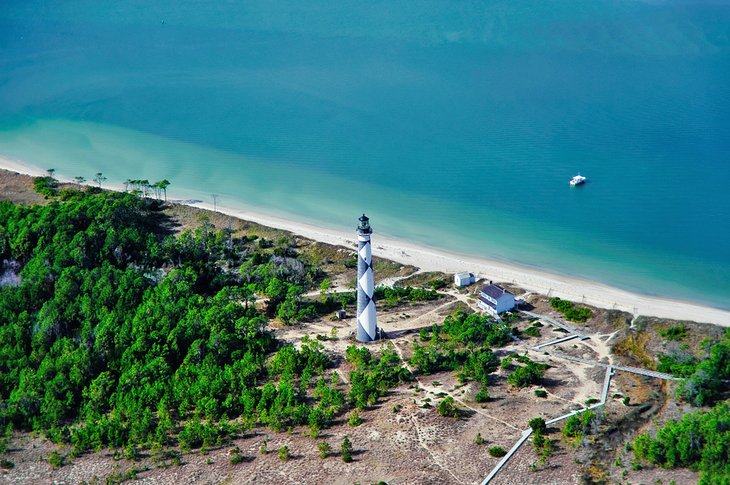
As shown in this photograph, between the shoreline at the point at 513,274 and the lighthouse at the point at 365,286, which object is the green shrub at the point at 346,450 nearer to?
the lighthouse at the point at 365,286

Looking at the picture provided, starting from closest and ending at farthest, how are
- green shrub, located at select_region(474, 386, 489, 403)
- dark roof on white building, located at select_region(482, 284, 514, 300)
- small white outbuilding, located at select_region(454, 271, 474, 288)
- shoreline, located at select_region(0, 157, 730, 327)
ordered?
green shrub, located at select_region(474, 386, 489, 403) < dark roof on white building, located at select_region(482, 284, 514, 300) < shoreline, located at select_region(0, 157, 730, 327) < small white outbuilding, located at select_region(454, 271, 474, 288)

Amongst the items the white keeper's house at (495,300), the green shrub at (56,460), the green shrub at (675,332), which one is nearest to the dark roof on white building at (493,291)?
the white keeper's house at (495,300)

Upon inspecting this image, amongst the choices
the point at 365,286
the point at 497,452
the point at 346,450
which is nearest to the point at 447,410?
the point at 497,452

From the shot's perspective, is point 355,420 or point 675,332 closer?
point 355,420

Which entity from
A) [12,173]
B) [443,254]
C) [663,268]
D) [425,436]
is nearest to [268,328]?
[425,436]

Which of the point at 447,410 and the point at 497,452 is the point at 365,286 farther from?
the point at 497,452

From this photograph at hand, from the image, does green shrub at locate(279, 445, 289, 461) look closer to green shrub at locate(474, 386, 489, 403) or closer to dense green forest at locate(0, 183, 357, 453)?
dense green forest at locate(0, 183, 357, 453)

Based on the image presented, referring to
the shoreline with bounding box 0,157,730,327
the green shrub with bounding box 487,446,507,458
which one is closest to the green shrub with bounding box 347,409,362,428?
the green shrub with bounding box 487,446,507,458
